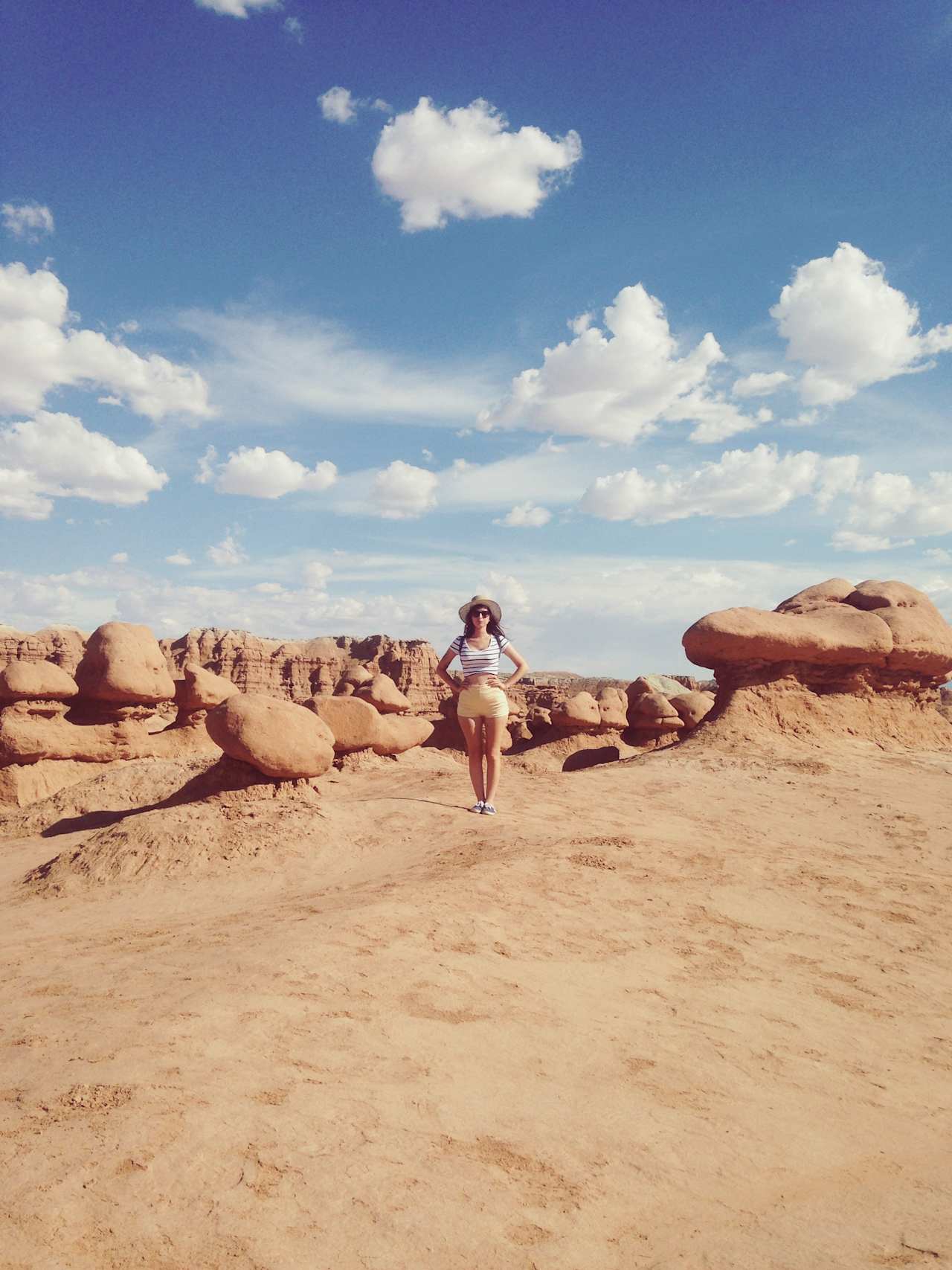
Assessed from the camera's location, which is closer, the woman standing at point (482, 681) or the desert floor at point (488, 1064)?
the desert floor at point (488, 1064)

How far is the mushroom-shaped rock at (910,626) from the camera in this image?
1120 cm

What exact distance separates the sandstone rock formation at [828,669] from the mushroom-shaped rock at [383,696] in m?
5.42

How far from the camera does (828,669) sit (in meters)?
11.2

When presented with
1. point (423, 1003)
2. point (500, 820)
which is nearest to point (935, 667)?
point (500, 820)

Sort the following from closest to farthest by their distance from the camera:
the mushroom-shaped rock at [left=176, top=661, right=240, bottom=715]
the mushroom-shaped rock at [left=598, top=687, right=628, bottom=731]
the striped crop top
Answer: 1. the striped crop top
2. the mushroom-shaped rock at [left=176, top=661, right=240, bottom=715]
3. the mushroom-shaped rock at [left=598, top=687, right=628, bottom=731]

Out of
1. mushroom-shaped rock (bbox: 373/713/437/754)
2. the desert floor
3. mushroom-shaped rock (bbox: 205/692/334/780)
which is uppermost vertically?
mushroom-shaped rock (bbox: 205/692/334/780)

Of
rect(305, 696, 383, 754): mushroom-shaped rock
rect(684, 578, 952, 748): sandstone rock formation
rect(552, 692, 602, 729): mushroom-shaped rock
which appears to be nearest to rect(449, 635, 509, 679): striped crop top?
rect(305, 696, 383, 754): mushroom-shaped rock

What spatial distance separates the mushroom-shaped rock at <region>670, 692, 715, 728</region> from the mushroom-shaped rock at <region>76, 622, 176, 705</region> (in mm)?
10636

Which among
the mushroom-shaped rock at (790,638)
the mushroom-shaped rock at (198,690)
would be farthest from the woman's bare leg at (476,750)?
the mushroom-shaped rock at (198,690)

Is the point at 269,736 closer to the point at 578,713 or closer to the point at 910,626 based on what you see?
the point at 910,626

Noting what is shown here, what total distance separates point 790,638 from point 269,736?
7262mm

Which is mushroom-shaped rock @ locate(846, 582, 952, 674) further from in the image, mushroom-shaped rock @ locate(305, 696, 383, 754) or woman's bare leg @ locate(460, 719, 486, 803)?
mushroom-shaped rock @ locate(305, 696, 383, 754)

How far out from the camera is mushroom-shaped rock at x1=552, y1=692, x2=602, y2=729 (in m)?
16.1

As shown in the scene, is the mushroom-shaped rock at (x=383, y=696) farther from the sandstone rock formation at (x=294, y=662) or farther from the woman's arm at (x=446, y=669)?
the sandstone rock formation at (x=294, y=662)
